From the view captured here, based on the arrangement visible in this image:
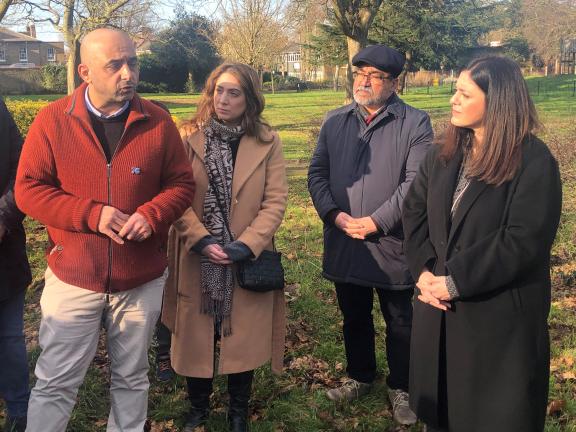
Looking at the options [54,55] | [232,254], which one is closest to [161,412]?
[232,254]

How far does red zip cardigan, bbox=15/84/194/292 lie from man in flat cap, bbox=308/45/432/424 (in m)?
1.18

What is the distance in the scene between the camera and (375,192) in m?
3.60

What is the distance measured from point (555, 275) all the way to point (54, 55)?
274 feet

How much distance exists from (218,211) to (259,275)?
1.39ft

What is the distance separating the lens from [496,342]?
261cm

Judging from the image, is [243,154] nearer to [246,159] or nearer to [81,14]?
[246,159]

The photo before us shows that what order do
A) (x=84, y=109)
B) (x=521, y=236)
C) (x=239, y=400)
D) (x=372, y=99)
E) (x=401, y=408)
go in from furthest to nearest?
(x=401, y=408)
(x=372, y=99)
(x=239, y=400)
(x=84, y=109)
(x=521, y=236)

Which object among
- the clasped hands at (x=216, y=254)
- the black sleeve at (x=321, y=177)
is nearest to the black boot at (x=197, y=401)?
the clasped hands at (x=216, y=254)

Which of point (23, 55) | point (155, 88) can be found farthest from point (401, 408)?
point (23, 55)

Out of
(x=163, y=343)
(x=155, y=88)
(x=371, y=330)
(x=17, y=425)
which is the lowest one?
(x=17, y=425)

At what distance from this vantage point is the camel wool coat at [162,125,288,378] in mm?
3295

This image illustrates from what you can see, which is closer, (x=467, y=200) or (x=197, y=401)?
(x=467, y=200)

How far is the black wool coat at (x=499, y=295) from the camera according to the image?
2.53 m

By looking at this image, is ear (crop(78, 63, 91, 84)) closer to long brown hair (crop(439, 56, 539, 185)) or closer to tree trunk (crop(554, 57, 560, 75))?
long brown hair (crop(439, 56, 539, 185))
